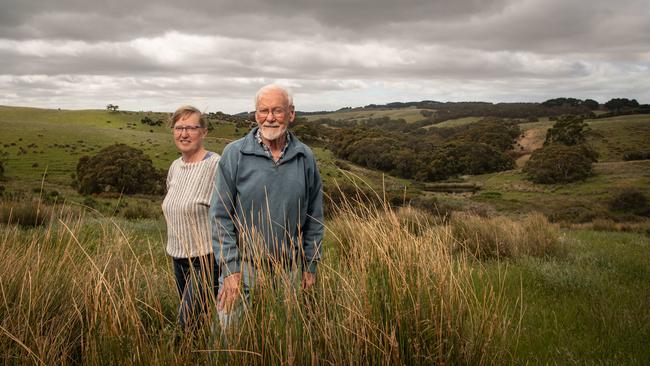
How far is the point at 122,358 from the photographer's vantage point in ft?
6.21

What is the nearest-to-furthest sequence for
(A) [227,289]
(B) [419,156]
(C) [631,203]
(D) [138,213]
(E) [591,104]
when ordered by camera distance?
(A) [227,289] < (D) [138,213] < (C) [631,203] < (B) [419,156] < (E) [591,104]

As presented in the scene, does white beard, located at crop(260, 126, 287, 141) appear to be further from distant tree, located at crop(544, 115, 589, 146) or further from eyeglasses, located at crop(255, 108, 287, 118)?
distant tree, located at crop(544, 115, 589, 146)

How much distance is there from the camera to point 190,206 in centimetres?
309

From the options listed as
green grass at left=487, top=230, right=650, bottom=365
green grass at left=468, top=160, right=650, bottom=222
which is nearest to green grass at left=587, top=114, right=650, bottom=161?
green grass at left=468, top=160, right=650, bottom=222

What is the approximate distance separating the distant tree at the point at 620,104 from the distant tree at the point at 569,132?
6266 centimetres

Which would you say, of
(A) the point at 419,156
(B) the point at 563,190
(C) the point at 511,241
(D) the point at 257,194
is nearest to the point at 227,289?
(D) the point at 257,194

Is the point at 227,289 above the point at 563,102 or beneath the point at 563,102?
beneath

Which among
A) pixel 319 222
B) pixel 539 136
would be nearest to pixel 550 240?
pixel 319 222

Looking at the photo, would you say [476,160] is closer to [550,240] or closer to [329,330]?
[550,240]

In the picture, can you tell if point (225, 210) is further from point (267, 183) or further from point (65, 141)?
point (65, 141)

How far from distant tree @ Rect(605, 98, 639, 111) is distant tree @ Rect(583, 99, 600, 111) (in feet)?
Result: 25.9

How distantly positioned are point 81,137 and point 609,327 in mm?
80419

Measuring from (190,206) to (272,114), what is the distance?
3.19 feet

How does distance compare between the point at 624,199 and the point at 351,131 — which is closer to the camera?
the point at 624,199
